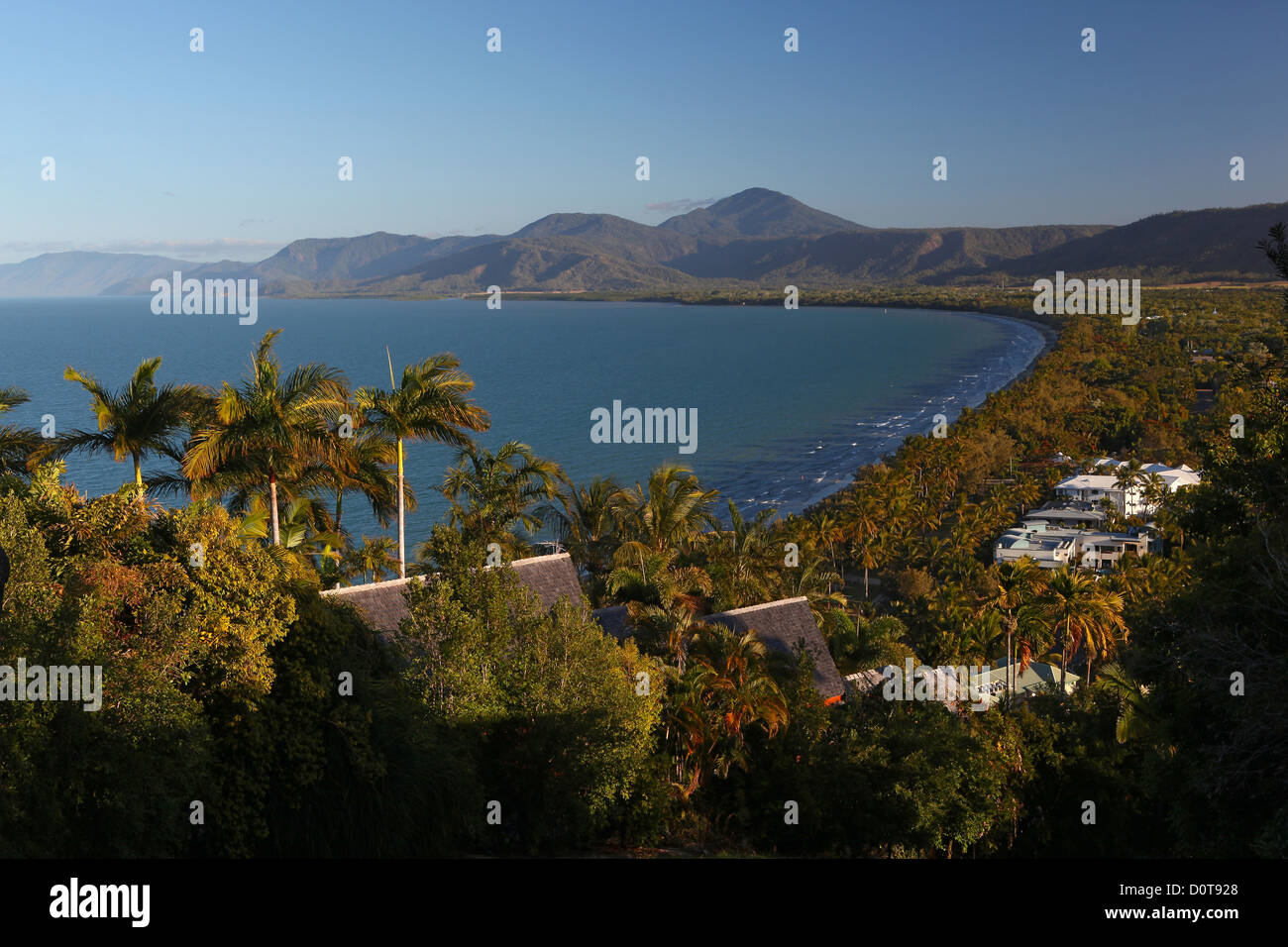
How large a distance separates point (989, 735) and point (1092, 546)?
42.4m

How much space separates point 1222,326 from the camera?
150500 millimetres

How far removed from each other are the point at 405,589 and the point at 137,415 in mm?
7307

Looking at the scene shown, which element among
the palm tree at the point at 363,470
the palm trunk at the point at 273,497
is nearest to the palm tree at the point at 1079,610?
the palm tree at the point at 363,470

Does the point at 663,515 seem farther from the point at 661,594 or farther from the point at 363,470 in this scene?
the point at 363,470

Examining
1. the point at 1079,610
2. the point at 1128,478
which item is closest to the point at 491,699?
the point at 1079,610

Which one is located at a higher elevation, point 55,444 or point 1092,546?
point 55,444

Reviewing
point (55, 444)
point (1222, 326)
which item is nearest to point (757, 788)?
point (55, 444)

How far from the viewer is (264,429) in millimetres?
19750

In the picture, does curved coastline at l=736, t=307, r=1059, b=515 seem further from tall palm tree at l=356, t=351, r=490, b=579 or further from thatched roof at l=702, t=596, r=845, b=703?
tall palm tree at l=356, t=351, r=490, b=579

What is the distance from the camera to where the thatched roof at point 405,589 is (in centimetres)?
1836

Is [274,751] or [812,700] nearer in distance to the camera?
[274,751]

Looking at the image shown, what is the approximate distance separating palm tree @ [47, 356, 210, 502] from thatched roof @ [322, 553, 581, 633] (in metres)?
5.31

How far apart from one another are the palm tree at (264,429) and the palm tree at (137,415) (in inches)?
24.6
